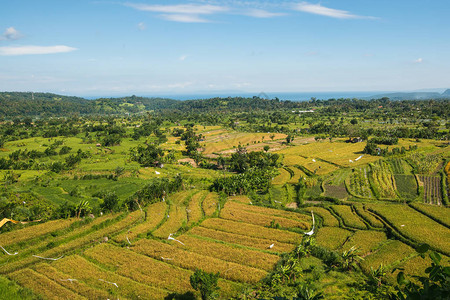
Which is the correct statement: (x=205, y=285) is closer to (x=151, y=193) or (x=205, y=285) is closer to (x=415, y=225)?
(x=151, y=193)

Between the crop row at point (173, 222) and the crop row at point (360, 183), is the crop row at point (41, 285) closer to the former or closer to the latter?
the crop row at point (173, 222)

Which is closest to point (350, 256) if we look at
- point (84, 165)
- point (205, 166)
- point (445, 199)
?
point (445, 199)

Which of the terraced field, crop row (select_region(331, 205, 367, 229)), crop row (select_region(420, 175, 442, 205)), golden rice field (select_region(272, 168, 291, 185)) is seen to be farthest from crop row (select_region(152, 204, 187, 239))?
crop row (select_region(420, 175, 442, 205))

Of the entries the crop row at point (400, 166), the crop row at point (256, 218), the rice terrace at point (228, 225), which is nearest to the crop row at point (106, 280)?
the rice terrace at point (228, 225)

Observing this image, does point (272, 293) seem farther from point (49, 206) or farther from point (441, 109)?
point (441, 109)

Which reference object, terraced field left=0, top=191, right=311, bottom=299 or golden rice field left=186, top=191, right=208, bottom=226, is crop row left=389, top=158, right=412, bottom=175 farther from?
golden rice field left=186, top=191, right=208, bottom=226

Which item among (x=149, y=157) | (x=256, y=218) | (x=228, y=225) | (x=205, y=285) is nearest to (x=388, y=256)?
(x=256, y=218)
